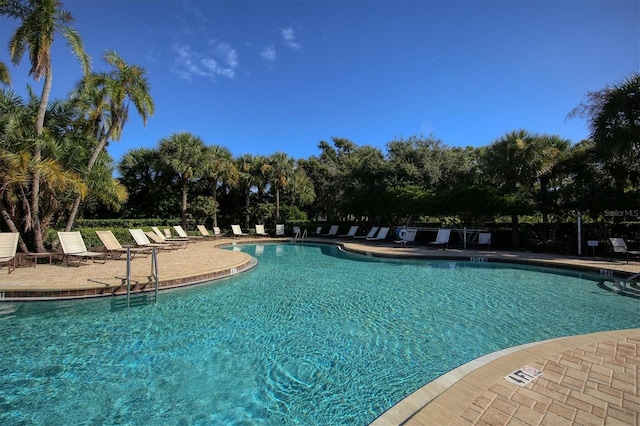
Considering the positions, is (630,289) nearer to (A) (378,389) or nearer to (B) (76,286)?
(A) (378,389)

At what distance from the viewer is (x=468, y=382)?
290cm

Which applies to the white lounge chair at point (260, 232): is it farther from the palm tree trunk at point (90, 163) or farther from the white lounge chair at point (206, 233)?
the palm tree trunk at point (90, 163)

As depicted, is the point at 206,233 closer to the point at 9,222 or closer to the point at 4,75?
the point at 9,222

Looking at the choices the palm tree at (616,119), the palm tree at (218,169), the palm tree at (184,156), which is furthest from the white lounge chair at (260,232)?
the palm tree at (616,119)

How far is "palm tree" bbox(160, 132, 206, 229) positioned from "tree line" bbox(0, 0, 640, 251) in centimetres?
7

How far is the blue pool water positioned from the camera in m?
3.03

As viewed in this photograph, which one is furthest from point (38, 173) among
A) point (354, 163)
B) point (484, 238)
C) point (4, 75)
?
point (354, 163)

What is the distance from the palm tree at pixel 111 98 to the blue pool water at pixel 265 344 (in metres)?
8.71

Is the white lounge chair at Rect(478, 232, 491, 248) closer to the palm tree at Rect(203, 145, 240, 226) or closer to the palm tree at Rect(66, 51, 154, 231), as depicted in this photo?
the palm tree at Rect(66, 51, 154, 231)

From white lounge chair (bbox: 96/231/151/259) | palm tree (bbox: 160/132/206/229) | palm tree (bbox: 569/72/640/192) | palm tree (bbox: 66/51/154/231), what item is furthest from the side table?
palm tree (bbox: 569/72/640/192)

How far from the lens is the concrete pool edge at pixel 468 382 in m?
2.46

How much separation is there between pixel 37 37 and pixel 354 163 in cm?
1773

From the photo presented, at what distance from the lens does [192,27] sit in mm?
13031

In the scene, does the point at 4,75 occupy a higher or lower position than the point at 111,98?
higher
